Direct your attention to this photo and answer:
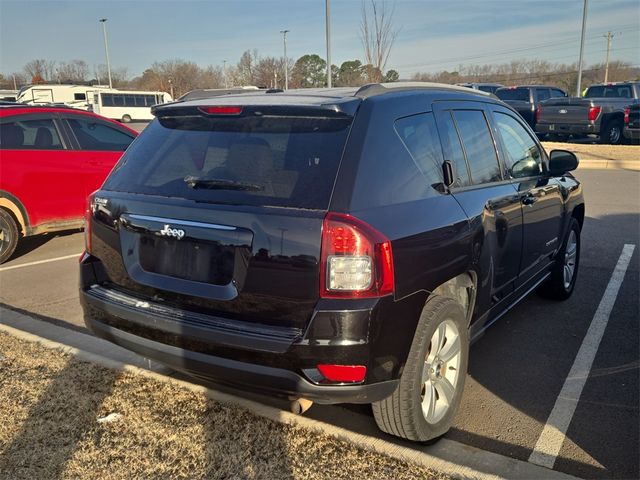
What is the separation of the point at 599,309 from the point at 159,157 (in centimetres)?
398

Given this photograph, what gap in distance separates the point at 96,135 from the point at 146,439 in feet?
18.5

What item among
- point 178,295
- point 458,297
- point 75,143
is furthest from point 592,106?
point 178,295

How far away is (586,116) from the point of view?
17703mm

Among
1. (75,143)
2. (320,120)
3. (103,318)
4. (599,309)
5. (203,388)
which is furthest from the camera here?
(75,143)

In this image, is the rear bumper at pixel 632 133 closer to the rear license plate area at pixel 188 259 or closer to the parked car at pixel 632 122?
the parked car at pixel 632 122

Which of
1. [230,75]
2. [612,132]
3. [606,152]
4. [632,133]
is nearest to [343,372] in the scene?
[606,152]

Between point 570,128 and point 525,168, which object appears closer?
point 525,168

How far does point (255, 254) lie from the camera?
245 cm

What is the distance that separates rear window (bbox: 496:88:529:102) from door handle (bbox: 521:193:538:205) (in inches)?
751

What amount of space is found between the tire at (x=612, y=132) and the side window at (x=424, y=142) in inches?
704

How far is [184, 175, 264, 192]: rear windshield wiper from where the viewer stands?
2.59m

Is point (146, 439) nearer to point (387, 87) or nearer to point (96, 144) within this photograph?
point (387, 87)

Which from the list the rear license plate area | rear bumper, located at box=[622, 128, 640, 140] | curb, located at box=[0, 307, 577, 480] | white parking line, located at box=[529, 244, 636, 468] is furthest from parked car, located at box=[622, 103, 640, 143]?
the rear license plate area

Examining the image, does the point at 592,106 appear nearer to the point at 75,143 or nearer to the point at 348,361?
the point at 75,143
